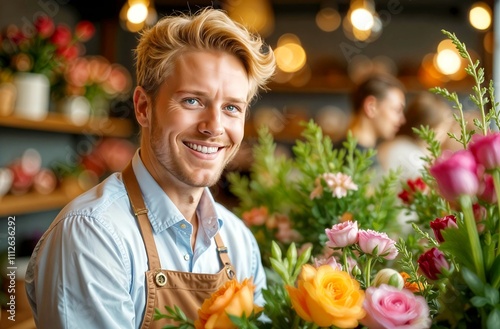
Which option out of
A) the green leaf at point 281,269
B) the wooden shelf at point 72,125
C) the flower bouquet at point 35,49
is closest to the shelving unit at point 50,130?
the wooden shelf at point 72,125

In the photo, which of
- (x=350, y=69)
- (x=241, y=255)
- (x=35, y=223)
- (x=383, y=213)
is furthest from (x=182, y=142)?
(x=350, y=69)

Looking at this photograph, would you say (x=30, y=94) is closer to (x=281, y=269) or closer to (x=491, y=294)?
(x=281, y=269)

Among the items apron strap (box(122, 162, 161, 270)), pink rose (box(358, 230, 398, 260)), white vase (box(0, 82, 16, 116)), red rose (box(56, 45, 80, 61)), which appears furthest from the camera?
red rose (box(56, 45, 80, 61))

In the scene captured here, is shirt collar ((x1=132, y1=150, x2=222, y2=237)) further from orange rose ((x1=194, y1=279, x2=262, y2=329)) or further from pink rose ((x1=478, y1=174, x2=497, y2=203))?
pink rose ((x1=478, y1=174, x2=497, y2=203))

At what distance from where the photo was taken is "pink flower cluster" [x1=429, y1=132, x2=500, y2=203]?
0.58 metres

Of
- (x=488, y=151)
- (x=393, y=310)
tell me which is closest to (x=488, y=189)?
(x=488, y=151)

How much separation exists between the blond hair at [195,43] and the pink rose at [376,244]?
0.46 m

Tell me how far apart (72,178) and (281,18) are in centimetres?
216

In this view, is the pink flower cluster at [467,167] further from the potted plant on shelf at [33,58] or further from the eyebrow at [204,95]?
the potted plant on shelf at [33,58]

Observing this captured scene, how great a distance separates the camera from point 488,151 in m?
0.58

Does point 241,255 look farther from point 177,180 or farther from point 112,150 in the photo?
point 112,150

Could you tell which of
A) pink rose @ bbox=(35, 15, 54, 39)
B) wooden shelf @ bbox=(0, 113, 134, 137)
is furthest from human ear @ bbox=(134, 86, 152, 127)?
pink rose @ bbox=(35, 15, 54, 39)

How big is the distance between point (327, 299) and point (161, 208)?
0.54 m

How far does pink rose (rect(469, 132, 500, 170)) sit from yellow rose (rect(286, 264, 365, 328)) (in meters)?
0.20
